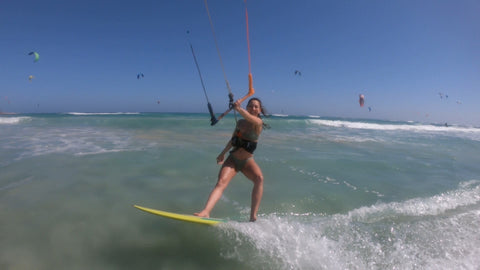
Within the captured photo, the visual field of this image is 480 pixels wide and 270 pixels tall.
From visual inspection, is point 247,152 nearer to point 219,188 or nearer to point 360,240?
point 219,188

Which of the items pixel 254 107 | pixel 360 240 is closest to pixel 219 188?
pixel 254 107

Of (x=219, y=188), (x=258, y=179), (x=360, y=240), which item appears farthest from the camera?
(x=258, y=179)

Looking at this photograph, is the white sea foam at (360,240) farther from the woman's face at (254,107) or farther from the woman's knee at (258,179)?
the woman's face at (254,107)

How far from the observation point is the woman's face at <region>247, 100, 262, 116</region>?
4043mm

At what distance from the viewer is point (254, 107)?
4.04m

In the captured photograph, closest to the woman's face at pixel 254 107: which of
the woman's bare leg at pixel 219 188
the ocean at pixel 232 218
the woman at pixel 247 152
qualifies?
the woman at pixel 247 152

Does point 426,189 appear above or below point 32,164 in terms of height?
below

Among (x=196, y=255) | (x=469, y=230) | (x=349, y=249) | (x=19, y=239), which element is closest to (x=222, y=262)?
(x=196, y=255)

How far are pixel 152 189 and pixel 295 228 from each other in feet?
10.4

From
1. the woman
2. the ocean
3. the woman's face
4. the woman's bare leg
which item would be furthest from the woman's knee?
the woman's face

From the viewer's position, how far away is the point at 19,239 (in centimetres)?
333

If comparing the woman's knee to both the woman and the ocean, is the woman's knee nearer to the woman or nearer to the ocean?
the woman

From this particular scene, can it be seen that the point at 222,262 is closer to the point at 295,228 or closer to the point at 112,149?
the point at 295,228

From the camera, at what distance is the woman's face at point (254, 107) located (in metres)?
4.04
